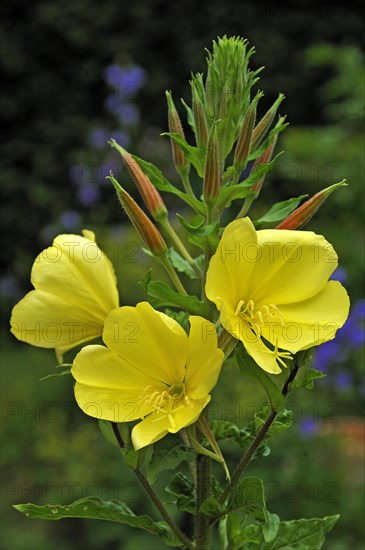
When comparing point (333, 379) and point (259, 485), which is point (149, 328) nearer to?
point (259, 485)

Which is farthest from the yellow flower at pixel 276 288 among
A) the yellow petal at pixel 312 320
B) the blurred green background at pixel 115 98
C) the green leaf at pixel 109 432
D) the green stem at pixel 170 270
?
the blurred green background at pixel 115 98

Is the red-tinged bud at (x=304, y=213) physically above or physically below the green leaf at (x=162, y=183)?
below

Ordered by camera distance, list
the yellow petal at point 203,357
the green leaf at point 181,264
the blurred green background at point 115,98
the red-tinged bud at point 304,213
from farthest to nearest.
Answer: the blurred green background at point 115,98, the green leaf at point 181,264, the red-tinged bud at point 304,213, the yellow petal at point 203,357

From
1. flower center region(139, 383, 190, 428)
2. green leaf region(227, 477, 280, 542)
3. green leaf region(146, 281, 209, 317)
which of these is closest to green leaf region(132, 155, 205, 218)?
green leaf region(146, 281, 209, 317)

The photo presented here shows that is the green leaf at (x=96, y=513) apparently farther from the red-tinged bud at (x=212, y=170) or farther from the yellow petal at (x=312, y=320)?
the red-tinged bud at (x=212, y=170)

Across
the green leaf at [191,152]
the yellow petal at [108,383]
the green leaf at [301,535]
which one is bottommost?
the green leaf at [301,535]

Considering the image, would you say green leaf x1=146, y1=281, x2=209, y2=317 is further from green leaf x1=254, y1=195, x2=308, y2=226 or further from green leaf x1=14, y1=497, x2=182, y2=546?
green leaf x1=14, y1=497, x2=182, y2=546

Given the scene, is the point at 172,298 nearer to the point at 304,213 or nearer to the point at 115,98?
Answer: the point at 304,213

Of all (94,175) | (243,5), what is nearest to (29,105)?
(94,175)
